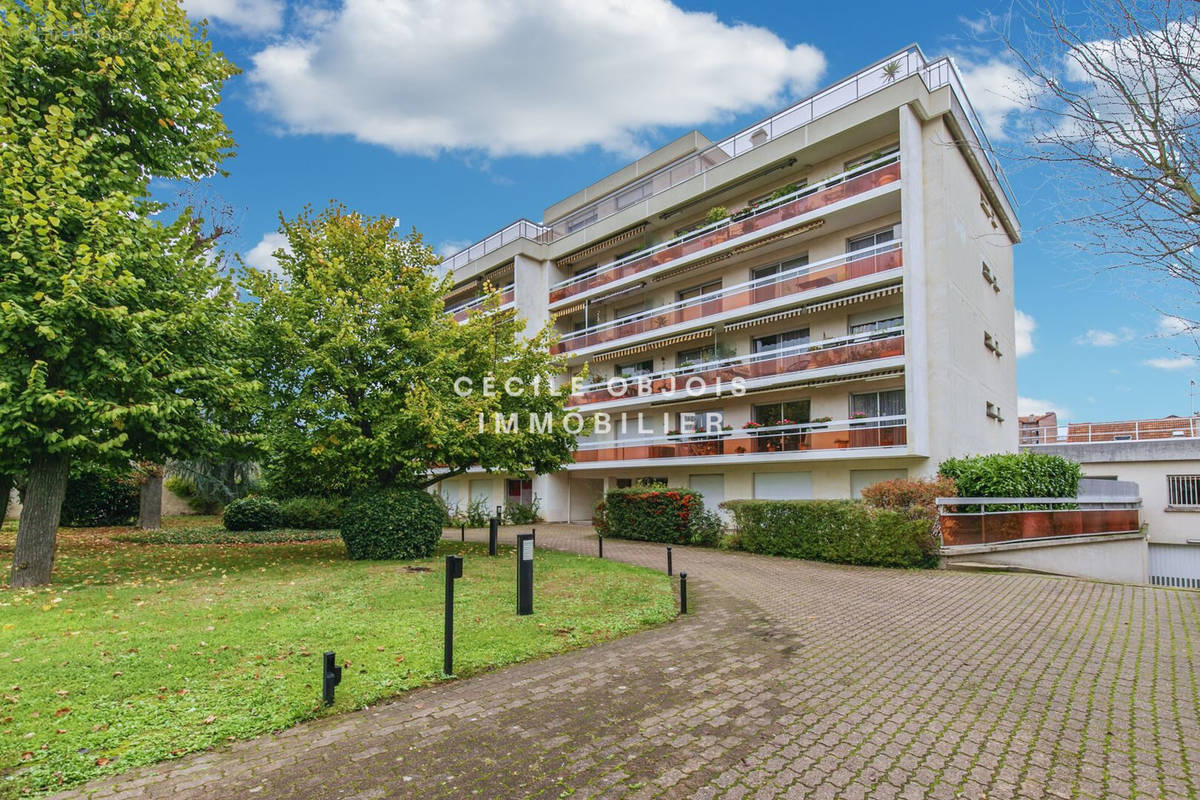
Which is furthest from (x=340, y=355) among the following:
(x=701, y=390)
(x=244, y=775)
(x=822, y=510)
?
(x=701, y=390)

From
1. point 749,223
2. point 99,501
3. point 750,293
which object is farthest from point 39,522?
point 749,223

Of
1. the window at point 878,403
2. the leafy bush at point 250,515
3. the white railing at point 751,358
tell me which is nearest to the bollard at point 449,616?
the white railing at point 751,358

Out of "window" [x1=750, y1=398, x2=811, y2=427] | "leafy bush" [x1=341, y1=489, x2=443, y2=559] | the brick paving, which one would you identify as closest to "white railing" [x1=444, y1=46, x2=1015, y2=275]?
"window" [x1=750, y1=398, x2=811, y2=427]

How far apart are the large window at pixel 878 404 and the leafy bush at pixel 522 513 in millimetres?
15478

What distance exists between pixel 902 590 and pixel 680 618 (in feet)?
16.2

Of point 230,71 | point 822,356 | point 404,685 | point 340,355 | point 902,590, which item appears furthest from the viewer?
point 822,356

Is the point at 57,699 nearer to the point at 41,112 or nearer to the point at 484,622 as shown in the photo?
the point at 484,622

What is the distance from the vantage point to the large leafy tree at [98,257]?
838cm

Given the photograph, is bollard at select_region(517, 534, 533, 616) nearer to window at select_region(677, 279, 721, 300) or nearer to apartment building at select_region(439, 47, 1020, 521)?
apartment building at select_region(439, 47, 1020, 521)

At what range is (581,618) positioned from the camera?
7.91 meters

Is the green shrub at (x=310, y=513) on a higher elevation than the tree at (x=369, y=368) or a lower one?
lower

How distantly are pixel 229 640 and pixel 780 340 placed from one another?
20.5 meters

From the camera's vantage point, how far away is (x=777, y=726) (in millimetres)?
4594

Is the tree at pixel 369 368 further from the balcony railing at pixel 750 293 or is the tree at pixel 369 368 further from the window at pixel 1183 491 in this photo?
the window at pixel 1183 491
